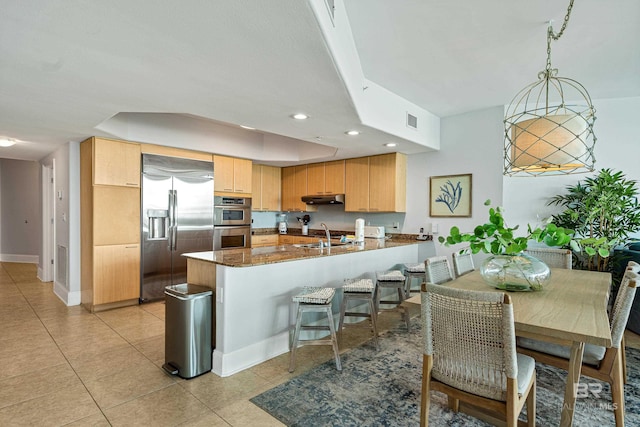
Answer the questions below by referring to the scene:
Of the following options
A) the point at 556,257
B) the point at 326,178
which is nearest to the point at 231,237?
the point at 326,178

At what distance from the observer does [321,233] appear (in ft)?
21.3

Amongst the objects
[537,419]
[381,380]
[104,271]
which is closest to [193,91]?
[381,380]

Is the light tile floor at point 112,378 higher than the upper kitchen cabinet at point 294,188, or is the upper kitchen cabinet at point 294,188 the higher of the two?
the upper kitchen cabinet at point 294,188

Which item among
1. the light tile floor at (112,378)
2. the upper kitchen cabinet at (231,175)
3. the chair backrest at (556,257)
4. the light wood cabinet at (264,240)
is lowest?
the light tile floor at (112,378)

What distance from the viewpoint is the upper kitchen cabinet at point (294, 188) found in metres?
6.45

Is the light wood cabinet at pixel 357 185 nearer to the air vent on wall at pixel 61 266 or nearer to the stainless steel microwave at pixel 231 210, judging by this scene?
the stainless steel microwave at pixel 231 210

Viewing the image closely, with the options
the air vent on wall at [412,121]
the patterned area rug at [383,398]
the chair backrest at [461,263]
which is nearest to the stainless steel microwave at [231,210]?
the air vent on wall at [412,121]

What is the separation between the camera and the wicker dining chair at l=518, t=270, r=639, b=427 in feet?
5.91

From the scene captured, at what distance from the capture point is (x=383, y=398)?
7.54 feet

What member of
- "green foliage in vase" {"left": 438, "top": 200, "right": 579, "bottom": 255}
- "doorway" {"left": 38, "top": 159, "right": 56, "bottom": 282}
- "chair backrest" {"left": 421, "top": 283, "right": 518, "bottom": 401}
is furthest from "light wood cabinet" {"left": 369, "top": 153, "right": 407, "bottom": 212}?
"doorway" {"left": 38, "top": 159, "right": 56, "bottom": 282}

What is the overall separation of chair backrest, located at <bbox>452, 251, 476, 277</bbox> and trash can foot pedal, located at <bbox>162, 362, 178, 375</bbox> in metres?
2.49

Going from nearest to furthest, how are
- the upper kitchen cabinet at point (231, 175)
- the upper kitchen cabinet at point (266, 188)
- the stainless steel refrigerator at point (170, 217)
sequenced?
1. the stainless steel refrigerator at point (170, 217)
2. the upper kitchen cabinet at point (231, 175)
3. the upper kitchen cabinet at point (266, 188)

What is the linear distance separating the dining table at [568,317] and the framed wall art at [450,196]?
2.41 m

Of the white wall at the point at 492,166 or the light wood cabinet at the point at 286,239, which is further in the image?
the light wood cabinet at the point at 286,239
